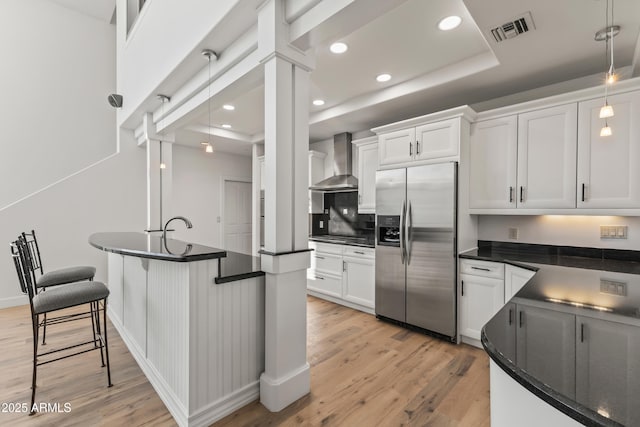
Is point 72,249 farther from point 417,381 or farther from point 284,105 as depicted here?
point 417,381

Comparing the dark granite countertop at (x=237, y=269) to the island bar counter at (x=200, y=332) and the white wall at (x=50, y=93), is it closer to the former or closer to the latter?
the island bar counter at (x=200, y=332)

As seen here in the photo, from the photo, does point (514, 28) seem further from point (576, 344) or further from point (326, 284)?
point (326, 284)

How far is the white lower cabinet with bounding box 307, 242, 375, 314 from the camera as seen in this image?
3.60m

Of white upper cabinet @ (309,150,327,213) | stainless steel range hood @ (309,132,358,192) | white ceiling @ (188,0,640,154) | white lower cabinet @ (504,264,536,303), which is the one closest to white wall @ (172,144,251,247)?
white upper cabinet @ (309,150,327,213)

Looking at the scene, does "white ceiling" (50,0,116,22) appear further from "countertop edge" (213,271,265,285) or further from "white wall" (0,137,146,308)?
"countertop edge" (213,271,265,285)

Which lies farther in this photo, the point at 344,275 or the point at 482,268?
the point at 344,275

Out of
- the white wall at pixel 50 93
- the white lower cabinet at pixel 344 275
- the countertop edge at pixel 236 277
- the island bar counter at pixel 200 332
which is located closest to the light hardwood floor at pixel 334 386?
the island bar counter at pixel 200 332

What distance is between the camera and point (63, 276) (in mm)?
2572

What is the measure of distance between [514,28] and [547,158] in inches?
48.4

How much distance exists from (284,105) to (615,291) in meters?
2.15

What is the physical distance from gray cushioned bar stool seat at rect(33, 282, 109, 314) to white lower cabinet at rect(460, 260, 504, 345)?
3159 millimetres

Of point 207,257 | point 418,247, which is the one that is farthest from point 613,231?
point 207,257

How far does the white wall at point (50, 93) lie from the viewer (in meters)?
4.41

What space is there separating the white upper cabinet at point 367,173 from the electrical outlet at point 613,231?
7.34 ft
